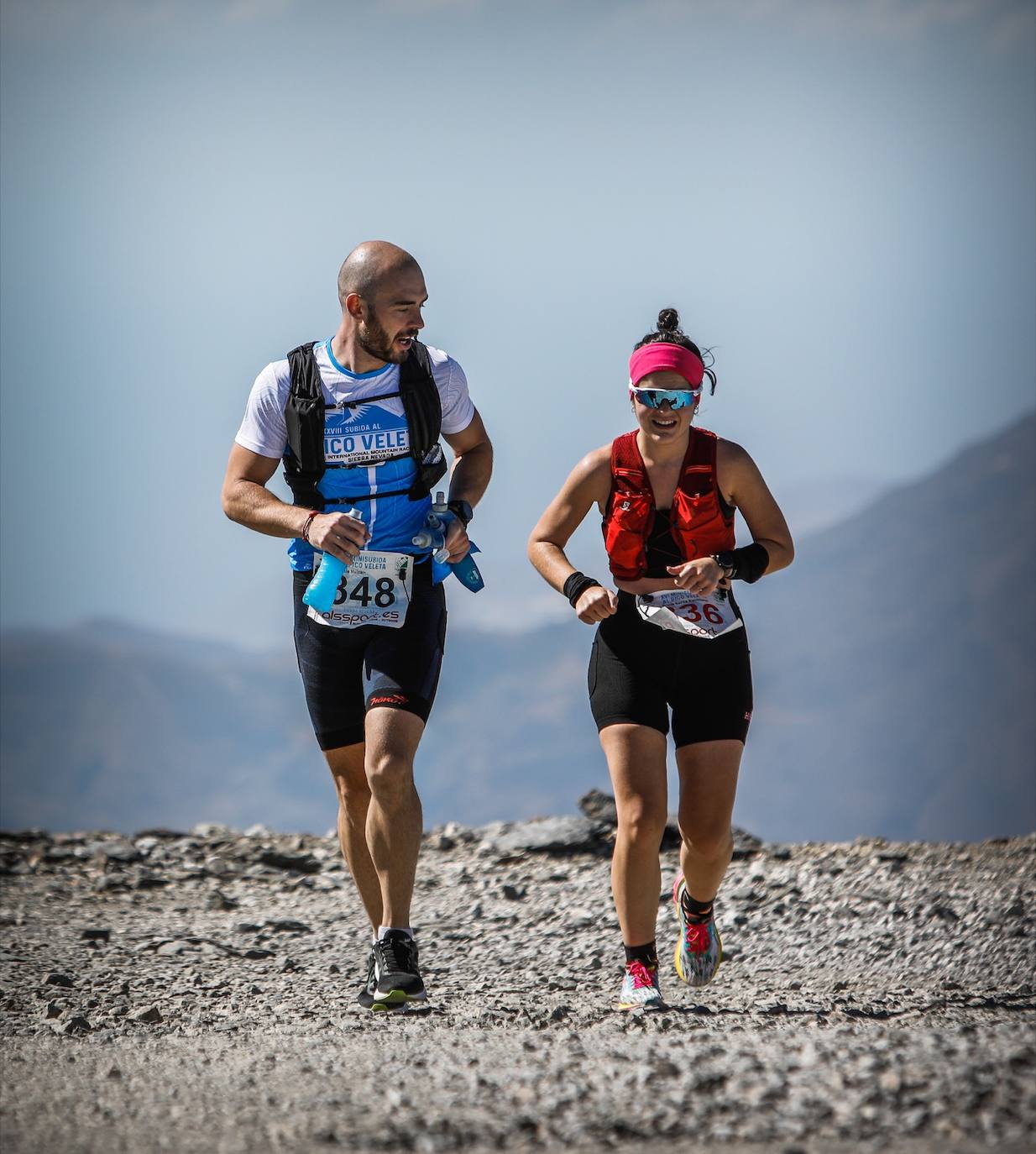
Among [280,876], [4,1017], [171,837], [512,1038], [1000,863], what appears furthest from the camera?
[171,837]

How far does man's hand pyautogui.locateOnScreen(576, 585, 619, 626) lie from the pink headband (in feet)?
2.81

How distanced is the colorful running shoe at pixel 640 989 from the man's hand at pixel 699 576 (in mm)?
1385

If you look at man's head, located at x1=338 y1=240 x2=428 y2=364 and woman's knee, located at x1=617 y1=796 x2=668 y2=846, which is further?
man's head, located at x1=338 y1=240 x2=428 y2=364

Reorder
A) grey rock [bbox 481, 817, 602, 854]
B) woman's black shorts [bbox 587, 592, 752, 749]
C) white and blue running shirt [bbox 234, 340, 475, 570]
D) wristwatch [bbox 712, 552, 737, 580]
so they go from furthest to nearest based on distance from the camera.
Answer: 1. grey rock [bbox 481, 817, 602, 854]
2. white and blue running shirt [bbox 234, 340, 475, 570]
3. woman's black shorts [bbox 587, 592, 752, 749]
4. wristwatch [bbox 712, 552, 737, 580]

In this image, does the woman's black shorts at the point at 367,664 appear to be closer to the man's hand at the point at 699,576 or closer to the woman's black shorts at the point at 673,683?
the woman's black shorts at the point at 673,683

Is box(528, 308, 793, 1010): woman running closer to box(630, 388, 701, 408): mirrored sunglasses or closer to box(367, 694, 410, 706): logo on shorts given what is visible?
box(630, 388, 701, 408): mirrored sunglasses

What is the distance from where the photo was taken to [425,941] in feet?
27.2

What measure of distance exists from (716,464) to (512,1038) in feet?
7.30

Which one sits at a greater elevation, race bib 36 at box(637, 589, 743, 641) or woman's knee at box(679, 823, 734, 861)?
race bib 36 at box(637, 589, 743, 641)

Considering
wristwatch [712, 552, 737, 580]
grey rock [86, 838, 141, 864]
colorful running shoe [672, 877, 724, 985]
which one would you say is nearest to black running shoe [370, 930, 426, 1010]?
colorful running shoe [672, 877, 724, 985]

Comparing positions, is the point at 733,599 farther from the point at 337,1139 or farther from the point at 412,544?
the point at 337,1139

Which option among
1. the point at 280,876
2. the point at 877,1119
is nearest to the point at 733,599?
the point at 877,1119

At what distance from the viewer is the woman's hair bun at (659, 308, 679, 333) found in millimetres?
5820

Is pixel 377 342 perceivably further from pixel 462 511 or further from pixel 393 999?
pixel 393 999
